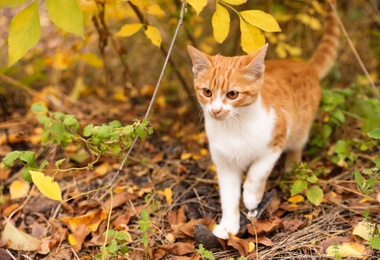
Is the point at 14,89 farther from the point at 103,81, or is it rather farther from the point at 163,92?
the point at 163,92

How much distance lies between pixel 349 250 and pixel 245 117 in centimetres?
87

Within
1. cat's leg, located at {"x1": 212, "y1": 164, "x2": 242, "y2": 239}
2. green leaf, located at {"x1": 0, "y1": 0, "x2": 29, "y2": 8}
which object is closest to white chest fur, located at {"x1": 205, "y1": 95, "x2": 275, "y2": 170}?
cat's leg, located at {"x1": 212, "y1": 164, "x2": 242, "y2": 239}

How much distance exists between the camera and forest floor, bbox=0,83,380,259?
7.17ft

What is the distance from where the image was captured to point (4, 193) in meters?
2.78

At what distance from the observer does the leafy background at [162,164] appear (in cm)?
207

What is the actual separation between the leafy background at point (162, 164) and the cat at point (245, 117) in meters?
0.16

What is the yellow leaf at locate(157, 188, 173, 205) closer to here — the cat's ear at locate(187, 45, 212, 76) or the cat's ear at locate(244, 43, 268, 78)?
the cat's ear at locate(187, 45, 212, 76)

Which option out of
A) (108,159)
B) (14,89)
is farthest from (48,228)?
(14,89)

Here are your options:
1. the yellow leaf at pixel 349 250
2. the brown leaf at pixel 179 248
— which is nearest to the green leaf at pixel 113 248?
the brown leaf at pixel 179 248

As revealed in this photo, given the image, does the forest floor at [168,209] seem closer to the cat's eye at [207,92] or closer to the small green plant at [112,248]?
the small green plant at [112,248]

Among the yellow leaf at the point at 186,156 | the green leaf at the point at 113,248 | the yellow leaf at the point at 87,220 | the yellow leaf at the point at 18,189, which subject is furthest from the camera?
the yellow leaf at the point at 186,156

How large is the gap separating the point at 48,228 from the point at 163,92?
2.06 metres

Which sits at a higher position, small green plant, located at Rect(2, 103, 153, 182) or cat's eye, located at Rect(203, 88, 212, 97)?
cat's eye, located at Rect(203, 88, 212, 97)

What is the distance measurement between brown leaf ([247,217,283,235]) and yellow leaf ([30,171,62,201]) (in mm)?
1087
